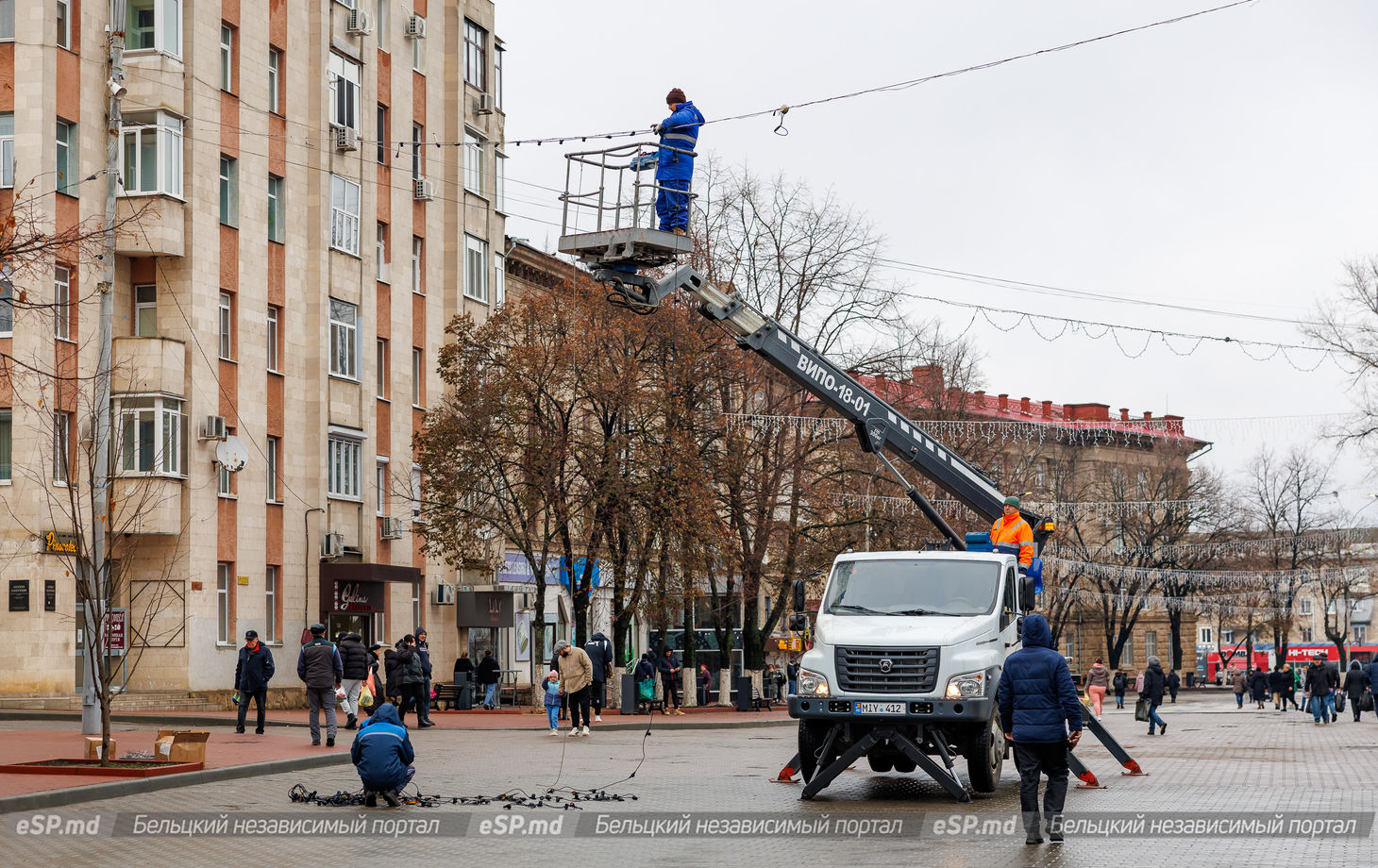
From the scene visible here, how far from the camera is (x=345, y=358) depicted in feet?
134

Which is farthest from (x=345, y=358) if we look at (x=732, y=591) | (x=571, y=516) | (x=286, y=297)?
(x=732, y=591)

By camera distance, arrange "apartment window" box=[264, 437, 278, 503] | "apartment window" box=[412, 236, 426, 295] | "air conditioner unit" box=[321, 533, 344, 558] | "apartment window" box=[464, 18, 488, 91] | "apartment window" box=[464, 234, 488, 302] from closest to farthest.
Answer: "apartment window" box=[264, 437, 278, 503]
"air conditioner unit" box=[321, 533, 344, 558]
"apartment window" box=[412, 236, 426, 295]
"apartment window" box=[464, 234, 488, 302]
"apartment window" box=[464, 18, 488, 91]

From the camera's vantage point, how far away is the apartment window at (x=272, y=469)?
3788 centimetres

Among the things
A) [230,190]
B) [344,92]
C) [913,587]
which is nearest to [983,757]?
[913,587]

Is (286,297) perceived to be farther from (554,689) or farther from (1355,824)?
(1355,824)

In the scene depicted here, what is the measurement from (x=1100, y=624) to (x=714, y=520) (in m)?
54.2

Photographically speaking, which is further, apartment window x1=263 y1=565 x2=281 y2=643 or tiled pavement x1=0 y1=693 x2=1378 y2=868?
apartment window x1=263 y1=565 x2=281 y2=643

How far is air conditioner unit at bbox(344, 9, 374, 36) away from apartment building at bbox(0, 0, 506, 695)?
0.07m

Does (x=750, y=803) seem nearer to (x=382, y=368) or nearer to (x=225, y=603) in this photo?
(x=225, y=603)

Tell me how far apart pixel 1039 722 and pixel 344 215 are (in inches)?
1246

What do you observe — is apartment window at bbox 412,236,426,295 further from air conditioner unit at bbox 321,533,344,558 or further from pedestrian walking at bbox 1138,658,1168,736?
pedestrian walking at bbox 1138,658,1168,736

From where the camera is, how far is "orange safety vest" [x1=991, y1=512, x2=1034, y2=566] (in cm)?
1920

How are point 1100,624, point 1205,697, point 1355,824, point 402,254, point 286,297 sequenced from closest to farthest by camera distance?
1. point 1355,824
2. point 286,297
3. point 402,254
4. point 1205,697
5. point 1100,624

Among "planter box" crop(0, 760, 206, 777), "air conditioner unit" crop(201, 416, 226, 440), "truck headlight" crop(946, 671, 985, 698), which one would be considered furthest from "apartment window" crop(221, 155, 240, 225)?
"truck headlight" crop(946, 671, 985, 698)
